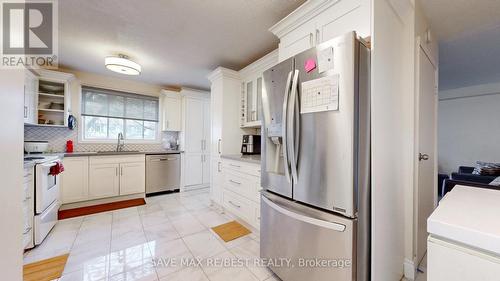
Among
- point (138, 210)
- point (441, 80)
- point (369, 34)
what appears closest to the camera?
point (369, 34)

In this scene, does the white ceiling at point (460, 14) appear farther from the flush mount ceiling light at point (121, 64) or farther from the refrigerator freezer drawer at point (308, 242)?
the flush mount ceiling light at point (121, 64)

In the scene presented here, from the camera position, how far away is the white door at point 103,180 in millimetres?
3148

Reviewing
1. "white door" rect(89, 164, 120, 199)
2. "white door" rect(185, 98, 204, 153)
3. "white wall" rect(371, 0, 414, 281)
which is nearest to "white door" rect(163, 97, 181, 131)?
"white door" rect(185, 98, 204, 153)

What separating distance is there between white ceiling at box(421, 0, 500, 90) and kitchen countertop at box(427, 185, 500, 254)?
5.82 feet

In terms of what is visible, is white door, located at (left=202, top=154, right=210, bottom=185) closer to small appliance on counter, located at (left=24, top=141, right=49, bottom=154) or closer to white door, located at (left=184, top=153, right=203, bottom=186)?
white door, located at (left=184, top=153, right=203, bottom=186)

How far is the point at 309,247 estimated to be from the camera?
123 cm

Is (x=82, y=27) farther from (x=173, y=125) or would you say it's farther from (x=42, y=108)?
(x=173, y=125)

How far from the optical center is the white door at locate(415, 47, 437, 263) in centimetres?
164

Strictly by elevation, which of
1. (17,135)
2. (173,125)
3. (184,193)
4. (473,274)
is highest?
(173,125)

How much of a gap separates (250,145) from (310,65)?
182 centimetres

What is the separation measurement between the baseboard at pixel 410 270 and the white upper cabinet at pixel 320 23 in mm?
1830

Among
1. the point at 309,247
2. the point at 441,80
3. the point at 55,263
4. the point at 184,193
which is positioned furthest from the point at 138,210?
the point at 441,80

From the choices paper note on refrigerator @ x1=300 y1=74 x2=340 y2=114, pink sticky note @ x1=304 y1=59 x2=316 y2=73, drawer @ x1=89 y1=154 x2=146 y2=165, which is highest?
pink sticky note @ x1=304 y1=59 x2=316 y2=73

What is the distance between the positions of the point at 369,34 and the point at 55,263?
314 cm
